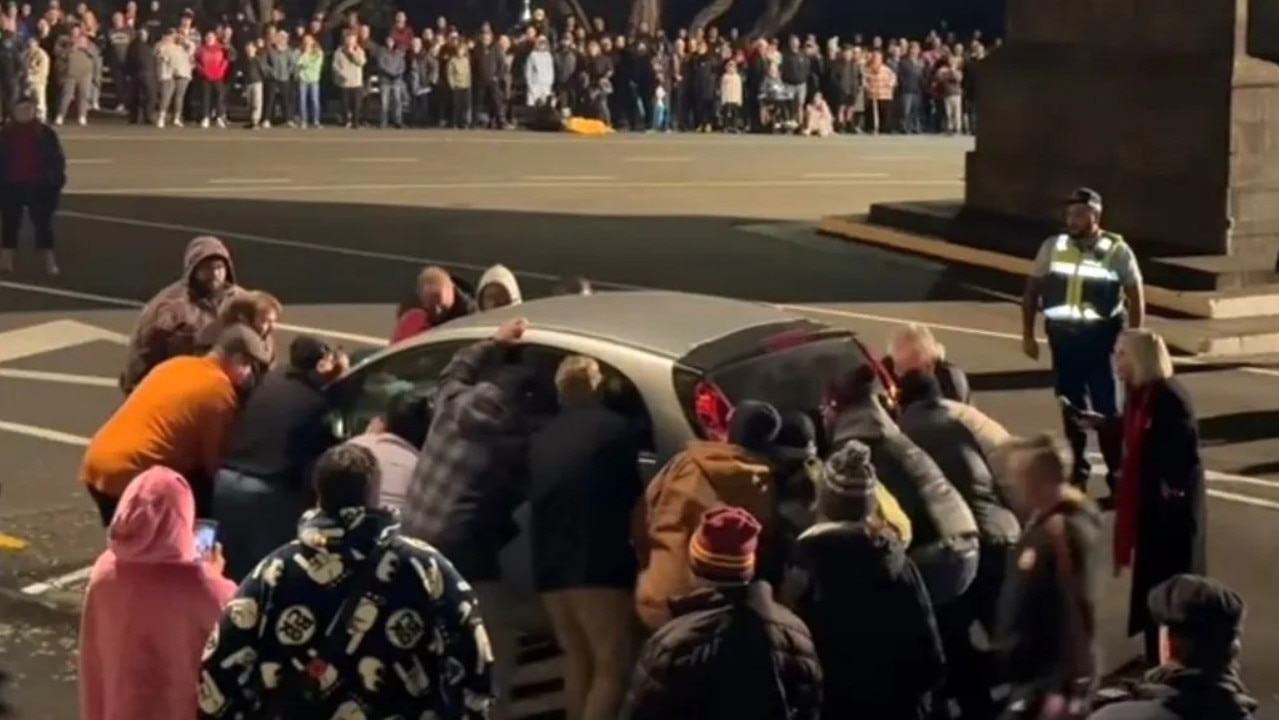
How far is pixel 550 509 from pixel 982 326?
38.9 feet

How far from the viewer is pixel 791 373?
9.27 metres

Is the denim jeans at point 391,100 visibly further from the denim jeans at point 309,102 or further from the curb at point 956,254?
the curb at point 956,254

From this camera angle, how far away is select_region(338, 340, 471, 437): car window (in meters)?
9.70

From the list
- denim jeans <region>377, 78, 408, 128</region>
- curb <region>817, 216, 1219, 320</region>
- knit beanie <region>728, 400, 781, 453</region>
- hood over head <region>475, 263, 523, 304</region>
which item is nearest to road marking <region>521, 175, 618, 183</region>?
curb <region>817, 216, 1219, 320</region>

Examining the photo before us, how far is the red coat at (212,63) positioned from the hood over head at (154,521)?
1189 inches

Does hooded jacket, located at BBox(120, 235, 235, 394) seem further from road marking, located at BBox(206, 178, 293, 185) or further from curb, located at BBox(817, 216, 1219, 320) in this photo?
road marking, located at BBox(206, 178, 293, 185)

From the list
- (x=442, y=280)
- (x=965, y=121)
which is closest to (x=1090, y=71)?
(x=442, y=280)

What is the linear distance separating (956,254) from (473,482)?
1544 centimetres

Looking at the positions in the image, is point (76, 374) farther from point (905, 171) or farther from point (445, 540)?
point (905, 171)

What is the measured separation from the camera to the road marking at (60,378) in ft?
52.0

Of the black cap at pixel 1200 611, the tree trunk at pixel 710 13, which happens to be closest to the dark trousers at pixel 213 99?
the tree trunk at pixel 710 13

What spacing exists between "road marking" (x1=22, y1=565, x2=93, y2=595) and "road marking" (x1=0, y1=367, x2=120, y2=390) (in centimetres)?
463

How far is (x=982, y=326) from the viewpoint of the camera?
1945 centimetres

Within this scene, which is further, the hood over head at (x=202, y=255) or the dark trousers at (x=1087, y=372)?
the dark trousers at (x=1087, y=372)
